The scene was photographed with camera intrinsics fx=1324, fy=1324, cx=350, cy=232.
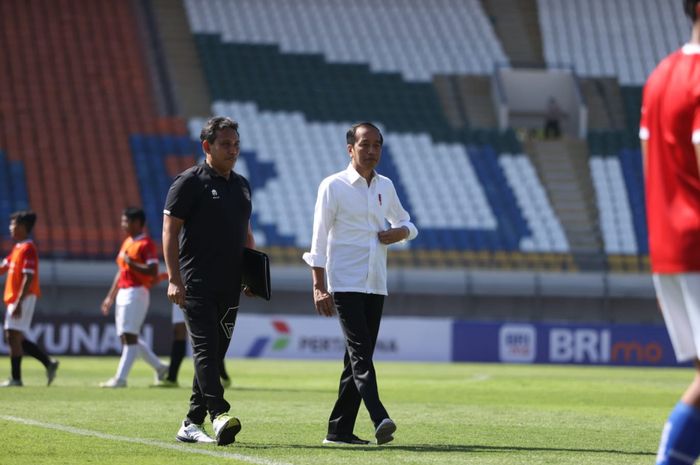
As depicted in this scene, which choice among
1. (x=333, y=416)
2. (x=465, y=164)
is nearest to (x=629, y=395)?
(x=333, y=416)

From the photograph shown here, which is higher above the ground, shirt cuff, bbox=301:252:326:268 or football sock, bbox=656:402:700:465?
shirt cuff, bbox=301:252:326:268

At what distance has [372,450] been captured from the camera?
8711mm

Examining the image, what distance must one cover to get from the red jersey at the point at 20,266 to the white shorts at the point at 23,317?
0.15m

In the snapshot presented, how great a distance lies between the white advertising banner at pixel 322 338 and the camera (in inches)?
1139

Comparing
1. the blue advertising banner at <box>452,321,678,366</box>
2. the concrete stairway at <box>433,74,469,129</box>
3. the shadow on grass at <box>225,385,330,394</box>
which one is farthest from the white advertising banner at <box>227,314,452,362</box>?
the shadow on grass at <box>225,385,330,394</box>

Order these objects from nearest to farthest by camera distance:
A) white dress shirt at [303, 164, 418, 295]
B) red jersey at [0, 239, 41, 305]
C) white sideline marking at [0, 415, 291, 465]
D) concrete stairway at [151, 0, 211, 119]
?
white sideline marking at [0, 415, 291, 465] → white dress shirt at [303, 164, 418, 295] → red jersey at [0, 239, 41, 305] → concrete stairway at [151, 0, 211, 119]

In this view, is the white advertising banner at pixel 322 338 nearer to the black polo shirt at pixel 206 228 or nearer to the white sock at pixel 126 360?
the white sock at pixel 126 360

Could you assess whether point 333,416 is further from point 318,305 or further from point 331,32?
point 331,32

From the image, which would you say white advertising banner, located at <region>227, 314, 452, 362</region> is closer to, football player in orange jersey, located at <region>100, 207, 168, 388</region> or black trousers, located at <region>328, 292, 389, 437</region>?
football player in orange jersey, located at <region>100, 207, 168, 388</region>

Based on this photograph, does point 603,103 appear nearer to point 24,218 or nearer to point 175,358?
point 175,358

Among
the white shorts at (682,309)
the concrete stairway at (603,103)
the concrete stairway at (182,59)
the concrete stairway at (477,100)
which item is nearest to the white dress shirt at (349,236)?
the white shorts at (682,309)

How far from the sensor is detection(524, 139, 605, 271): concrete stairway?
35594 mm

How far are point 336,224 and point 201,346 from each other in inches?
49.9

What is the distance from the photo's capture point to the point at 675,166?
5250 millimetres
